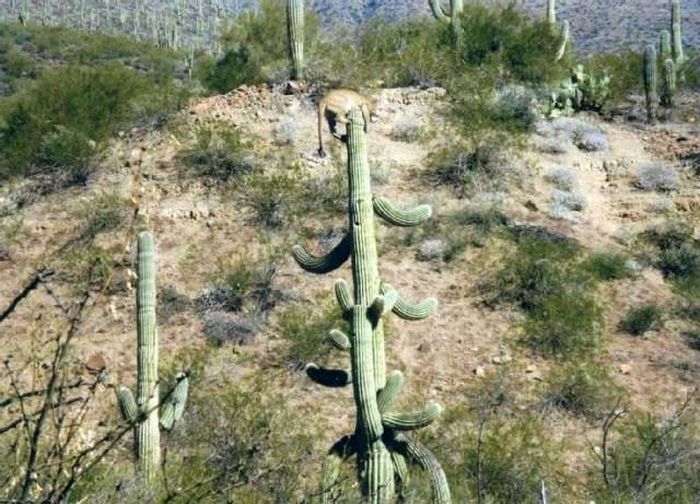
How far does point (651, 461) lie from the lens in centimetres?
830

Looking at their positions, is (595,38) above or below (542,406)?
above

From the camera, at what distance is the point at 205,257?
1408 cm

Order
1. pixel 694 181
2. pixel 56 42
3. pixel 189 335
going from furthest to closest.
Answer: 1. pixel 56 42
2. pixel 694 181
3. pixel 189 335

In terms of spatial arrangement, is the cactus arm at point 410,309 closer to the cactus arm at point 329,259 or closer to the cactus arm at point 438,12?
the cactus arm at point 329,259

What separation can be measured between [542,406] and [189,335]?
14.3ft

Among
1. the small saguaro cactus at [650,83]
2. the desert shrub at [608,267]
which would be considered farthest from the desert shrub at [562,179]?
the small saguaro cactus at [650,83]

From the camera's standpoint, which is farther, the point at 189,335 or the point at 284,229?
the point at 284,229

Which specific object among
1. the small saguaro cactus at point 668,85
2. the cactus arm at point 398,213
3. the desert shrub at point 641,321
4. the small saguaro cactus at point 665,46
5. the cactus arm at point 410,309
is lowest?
the desert shrub at point 641,321

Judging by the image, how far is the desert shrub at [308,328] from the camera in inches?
467

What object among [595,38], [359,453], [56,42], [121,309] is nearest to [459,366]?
[359,453]

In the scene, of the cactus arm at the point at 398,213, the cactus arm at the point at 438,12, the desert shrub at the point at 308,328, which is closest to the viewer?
the cactus arm at the point at 398,213

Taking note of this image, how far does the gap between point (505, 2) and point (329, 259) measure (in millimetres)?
17281

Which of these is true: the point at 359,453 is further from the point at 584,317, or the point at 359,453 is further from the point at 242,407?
the point at 584,317

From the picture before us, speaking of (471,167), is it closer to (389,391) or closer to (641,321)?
(641,321)
